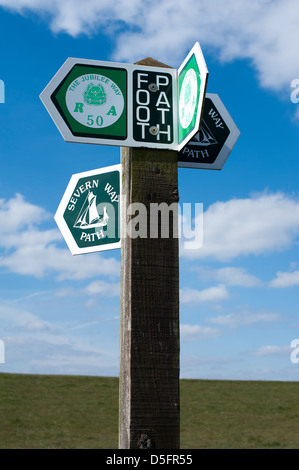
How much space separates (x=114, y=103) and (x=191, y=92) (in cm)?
47

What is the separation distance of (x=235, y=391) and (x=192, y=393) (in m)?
1.70

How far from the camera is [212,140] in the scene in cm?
339

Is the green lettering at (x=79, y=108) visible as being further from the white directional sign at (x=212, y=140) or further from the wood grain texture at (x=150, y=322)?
the white directional sign at (x=212, y=140)

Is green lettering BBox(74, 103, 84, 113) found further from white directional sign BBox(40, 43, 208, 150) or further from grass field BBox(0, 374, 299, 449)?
grass field BBox(0, 374, 299, 449)

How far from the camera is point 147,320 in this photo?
108 inches

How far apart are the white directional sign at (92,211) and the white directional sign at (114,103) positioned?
0.47 meters

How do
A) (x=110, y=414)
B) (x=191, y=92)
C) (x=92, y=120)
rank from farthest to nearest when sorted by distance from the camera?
(x=110, y=414), (x=92, y=120), (x=191, y=92)

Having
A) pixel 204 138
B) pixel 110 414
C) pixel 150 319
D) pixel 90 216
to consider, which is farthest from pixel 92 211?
pixel 110 414

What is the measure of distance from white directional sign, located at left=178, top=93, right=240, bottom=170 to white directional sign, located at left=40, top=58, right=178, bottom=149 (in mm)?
324

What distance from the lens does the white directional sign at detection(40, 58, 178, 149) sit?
296 cm

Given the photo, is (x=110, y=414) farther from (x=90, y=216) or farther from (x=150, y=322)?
(x=150, y=322)

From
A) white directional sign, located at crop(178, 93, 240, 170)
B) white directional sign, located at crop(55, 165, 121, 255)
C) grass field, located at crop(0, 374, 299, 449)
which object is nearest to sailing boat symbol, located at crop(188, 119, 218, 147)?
white directional sign, located at crop(178, 93, 240, 170)

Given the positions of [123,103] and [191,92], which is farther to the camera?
[123,103]
